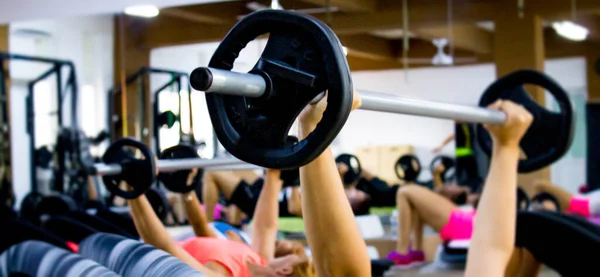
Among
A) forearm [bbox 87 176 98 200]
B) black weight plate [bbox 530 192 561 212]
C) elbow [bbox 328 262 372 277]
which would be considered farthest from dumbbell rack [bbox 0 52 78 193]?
elbow [bbox 328 262 372 277]

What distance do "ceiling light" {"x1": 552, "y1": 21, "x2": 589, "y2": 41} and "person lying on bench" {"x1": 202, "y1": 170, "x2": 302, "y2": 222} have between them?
134 inches

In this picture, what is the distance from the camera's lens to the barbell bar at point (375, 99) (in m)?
0.68

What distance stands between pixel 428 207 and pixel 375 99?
3.19m

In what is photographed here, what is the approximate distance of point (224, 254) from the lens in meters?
1.82

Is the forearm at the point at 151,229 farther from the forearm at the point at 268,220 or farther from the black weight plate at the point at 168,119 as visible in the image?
Result: the forearm at the point at 268,220

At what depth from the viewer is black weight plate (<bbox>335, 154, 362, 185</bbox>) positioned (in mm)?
2852

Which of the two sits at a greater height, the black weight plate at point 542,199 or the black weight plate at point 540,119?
the black weight plate at point 540,119

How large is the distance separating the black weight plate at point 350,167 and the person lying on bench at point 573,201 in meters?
1.87

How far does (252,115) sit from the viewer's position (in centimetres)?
81

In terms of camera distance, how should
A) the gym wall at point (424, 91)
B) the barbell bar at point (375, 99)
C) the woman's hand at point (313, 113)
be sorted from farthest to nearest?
the gym wall at point (424, 91) → the woman's hand at point (313, 113) → the barbell bar at point (375, 99)

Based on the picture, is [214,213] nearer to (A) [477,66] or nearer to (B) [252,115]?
(B) [252,115]

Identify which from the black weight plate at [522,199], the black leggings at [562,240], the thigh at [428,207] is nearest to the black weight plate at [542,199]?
the black weight plate at [522,199]

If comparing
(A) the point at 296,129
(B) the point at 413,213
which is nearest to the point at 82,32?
(B) the point at 413,213

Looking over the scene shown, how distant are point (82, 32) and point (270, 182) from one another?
2.20 meters
